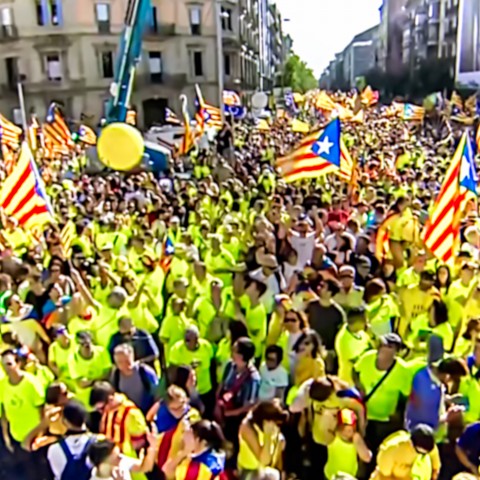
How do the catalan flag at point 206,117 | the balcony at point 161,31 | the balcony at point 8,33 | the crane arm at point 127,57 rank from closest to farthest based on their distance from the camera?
the catalan flag at point 206,117, the crane arm at point 127,57, the balcony at point 8,33, the balcony at point 161,31

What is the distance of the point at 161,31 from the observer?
42500 mm

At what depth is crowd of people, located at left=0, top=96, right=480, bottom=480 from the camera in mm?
4391

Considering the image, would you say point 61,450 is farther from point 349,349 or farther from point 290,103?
point 290,103

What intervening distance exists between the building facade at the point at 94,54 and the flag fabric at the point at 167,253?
1238 inches

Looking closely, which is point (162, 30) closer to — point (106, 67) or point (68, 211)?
point (106, 67)

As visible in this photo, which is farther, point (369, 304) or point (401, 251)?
point (401, 251)

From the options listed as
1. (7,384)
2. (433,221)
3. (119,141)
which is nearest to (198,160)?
(119,141)

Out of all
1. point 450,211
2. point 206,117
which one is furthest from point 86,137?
point 450,211

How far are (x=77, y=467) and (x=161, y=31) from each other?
40.7 metres

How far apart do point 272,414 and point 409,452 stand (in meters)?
0.80

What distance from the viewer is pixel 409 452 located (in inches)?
157

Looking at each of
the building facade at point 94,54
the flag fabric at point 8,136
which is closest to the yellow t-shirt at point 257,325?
the flag fabric at point 8,136

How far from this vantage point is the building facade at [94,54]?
133ft

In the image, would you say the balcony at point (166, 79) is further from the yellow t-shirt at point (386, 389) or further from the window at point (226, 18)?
the yellow t-shirt at point (386, 389)
